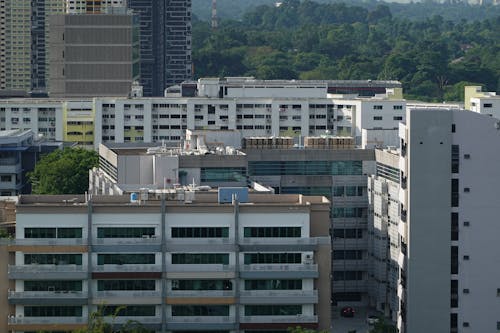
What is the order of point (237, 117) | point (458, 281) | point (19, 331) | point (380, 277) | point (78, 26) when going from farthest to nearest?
point (78, 26) < point (237, 117) < point (380, 277) < point (458, 281) < point (19, 331)

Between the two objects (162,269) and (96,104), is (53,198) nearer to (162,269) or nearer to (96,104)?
(162,269)

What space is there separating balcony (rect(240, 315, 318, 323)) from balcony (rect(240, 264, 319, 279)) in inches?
57.9

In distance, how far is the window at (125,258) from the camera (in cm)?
7606

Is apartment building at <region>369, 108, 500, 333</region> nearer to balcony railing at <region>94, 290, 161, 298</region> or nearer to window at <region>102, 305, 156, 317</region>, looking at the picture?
balcony railing at <region>94, 290, 161, 298</region>

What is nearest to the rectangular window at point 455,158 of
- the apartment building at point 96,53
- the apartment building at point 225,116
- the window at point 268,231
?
the window at point 268,231

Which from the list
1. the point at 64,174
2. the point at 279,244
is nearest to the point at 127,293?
the point at 279,244

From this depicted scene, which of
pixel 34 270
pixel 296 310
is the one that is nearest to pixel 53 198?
pixel 34 270

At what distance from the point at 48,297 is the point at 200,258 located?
574 cm

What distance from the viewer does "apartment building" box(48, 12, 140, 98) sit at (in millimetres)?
181500

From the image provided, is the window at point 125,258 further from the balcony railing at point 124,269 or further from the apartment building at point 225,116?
the apartment building at point 225,116

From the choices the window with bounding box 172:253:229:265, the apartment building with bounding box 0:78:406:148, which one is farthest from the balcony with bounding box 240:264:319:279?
the apartment building with bounding box 0:78:406:148

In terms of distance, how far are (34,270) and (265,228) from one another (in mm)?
8597

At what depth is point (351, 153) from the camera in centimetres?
9931

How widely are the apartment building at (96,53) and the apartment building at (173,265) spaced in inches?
4111
